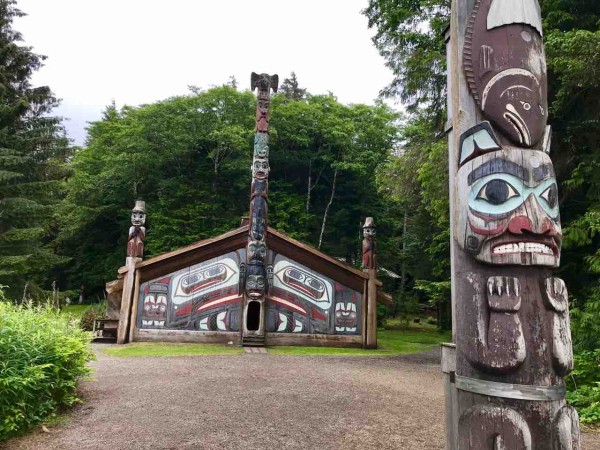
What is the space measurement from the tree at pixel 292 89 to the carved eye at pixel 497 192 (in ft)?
108

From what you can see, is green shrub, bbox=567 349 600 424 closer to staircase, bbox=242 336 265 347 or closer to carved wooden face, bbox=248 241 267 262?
staircase, bbox=242 336 265 347

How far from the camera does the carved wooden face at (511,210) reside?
271cm

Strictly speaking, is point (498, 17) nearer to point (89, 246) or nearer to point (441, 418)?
point (441, 418)

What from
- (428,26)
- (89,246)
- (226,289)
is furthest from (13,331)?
(89,246)

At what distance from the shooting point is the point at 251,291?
11156 millimetres

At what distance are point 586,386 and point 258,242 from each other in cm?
746

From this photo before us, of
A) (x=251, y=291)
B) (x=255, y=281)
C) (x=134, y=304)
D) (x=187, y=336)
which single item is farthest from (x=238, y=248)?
(x=134, y=304)

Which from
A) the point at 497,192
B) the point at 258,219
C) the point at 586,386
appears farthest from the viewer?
the point at 258,219

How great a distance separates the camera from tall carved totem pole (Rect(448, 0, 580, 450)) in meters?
2.55

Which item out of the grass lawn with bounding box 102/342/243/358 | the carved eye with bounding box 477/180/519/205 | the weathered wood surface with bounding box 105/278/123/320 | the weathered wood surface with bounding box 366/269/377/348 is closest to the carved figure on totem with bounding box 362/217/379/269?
the weathered wood surface with bounding box 366/269/377/348

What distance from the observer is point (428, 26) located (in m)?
10.5

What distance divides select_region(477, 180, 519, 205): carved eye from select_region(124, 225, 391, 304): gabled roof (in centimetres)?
919

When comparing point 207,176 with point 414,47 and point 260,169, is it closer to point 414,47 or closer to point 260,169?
point 260,169

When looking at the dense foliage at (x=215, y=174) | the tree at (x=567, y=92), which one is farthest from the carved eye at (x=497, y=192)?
the dense foliage at (x=215, y=174)
